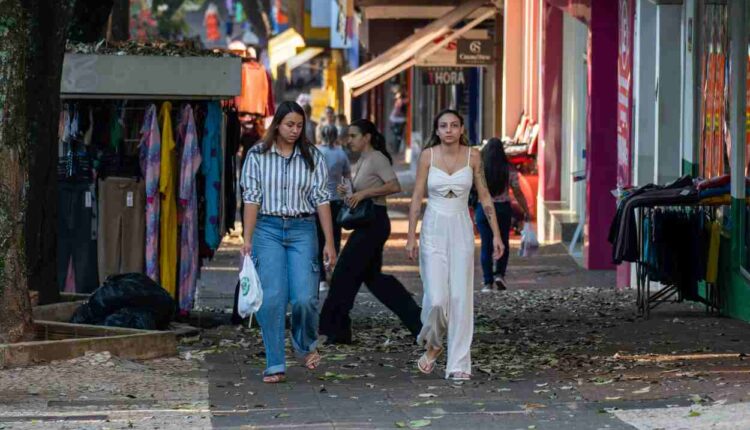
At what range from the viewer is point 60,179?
42.8 ft

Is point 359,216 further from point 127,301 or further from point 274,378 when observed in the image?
point 274,378

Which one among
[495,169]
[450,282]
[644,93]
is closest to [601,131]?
[644,93]

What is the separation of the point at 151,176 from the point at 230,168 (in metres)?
0.76

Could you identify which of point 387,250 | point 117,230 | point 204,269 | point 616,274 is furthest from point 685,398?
point 387,250

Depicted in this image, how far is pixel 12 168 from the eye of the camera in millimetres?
10492

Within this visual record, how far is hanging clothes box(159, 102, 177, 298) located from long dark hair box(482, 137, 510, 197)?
370cm

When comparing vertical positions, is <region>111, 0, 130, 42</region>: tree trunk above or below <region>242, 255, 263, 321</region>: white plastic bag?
above

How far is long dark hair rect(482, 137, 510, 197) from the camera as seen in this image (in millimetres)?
15539

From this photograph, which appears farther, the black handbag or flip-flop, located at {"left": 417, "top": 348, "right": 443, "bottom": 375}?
the black handbag

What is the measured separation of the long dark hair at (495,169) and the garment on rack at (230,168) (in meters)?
3.02

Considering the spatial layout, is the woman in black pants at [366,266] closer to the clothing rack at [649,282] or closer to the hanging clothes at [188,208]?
the hanging clothes at [188,208]

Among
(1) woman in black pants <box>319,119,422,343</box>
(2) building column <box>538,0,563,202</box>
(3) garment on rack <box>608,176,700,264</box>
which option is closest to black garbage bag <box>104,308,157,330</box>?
(1) woman in black pants <box>319,119,422,343</box>

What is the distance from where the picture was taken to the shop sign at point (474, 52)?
2577cm

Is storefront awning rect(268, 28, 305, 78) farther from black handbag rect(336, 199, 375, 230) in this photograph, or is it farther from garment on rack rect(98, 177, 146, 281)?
black handbag rect(336, 199, 375, 230)
